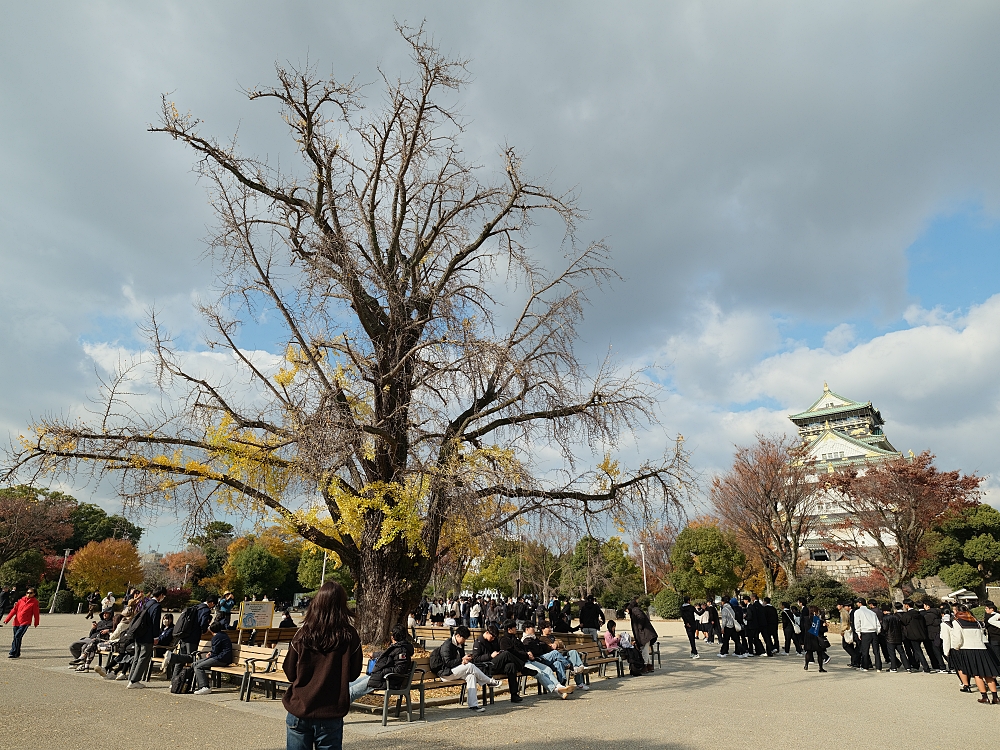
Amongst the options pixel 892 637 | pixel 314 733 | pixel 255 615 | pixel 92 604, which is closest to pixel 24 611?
pixel 255 615

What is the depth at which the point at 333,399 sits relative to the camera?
9.23 metres

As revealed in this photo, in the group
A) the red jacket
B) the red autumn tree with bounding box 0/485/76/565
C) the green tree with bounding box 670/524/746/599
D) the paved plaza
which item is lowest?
the paved plaza

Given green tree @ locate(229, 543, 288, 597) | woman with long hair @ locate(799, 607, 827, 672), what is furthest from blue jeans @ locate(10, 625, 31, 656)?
green tree @ locate(229, 543, 288, 597)

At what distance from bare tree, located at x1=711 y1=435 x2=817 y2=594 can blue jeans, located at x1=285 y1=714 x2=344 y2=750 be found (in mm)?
28958

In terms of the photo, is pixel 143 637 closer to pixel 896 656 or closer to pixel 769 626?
pixel 769 626

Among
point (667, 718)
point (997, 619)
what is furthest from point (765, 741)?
point (997, 619)

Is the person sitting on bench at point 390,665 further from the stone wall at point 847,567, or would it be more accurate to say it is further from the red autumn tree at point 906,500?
the stone wall at point 847,567

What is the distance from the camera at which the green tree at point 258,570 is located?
45.7 metres

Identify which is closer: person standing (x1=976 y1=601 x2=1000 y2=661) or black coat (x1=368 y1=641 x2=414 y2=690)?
Result: black coat (x1=368 y1=641 x2=414 y2=690)

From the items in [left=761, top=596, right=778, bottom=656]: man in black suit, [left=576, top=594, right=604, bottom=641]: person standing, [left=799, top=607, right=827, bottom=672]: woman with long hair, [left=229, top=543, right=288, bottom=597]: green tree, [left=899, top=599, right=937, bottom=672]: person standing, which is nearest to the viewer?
[left=799, top=607, right=827, bottom=672]: woman with long hair

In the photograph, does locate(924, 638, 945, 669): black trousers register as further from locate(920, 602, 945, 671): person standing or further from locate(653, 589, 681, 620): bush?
locate(653, 589, 681, 620): bush

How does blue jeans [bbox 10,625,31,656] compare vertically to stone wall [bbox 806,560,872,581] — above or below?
below

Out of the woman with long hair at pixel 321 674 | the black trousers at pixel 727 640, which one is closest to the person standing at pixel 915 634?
the black trousers at pixel 727 640

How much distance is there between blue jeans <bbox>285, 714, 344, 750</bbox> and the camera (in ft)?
12.4
